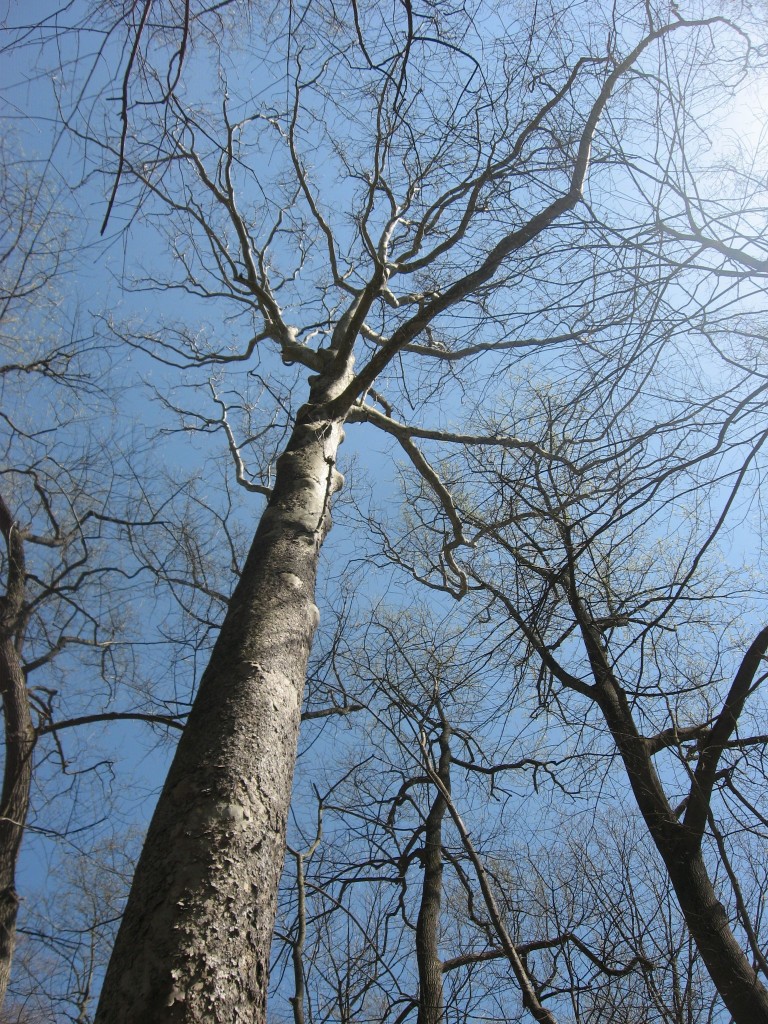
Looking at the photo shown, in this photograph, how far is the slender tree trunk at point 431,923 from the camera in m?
3.41

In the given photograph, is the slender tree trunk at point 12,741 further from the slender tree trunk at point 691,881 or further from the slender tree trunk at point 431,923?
the slender tree trunk at point 691,881

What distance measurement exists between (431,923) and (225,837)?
2.82 meters

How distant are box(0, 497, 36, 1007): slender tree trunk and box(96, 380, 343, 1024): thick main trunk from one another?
3519mm

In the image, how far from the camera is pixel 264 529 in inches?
117

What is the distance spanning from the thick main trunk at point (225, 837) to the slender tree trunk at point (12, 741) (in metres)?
3.52

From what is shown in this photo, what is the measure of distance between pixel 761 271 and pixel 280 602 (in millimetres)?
2105

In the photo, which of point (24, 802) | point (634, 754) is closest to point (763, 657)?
point (634, 754)

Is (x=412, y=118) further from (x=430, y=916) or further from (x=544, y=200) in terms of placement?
(x=430, y=916)

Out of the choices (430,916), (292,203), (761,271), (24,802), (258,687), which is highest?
(292,203)

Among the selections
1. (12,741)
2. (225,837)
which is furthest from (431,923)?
(12,741)

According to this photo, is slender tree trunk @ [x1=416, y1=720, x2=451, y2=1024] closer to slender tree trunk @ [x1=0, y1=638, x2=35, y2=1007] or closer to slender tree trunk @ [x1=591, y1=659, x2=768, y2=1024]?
slender tree trunk @ [x1=591, y1=659, x2=768, y2=1024]

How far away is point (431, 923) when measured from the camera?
12.5ft

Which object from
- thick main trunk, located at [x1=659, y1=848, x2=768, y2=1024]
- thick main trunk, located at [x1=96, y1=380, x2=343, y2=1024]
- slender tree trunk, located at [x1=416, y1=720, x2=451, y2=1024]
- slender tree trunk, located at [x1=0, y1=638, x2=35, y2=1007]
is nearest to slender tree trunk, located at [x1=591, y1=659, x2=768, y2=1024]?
thick main trunk, located at [x1=659, y1=848, x2=768, y2=1024]

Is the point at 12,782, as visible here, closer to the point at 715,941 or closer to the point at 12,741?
the point at 12,741
